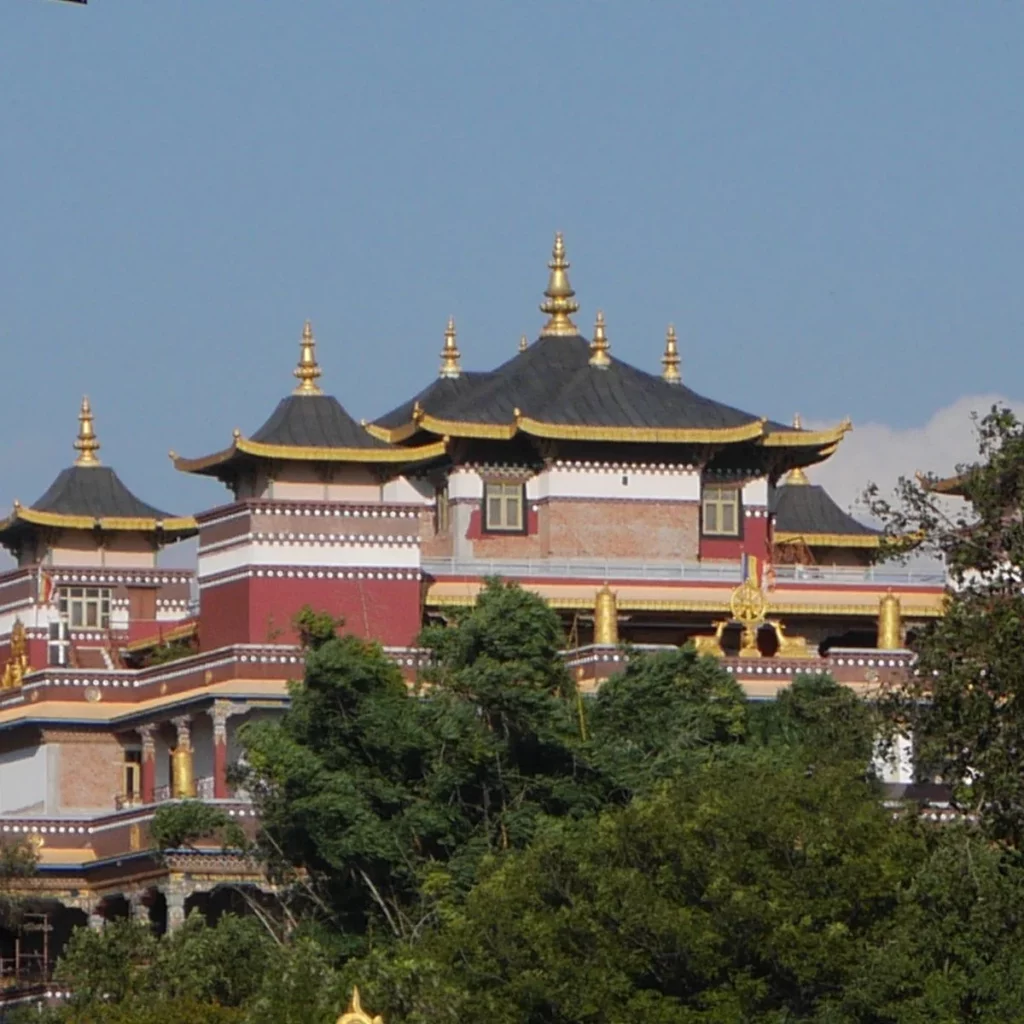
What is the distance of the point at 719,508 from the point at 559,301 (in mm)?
5589

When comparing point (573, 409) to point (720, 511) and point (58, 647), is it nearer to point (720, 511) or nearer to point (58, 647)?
point (720, 511)

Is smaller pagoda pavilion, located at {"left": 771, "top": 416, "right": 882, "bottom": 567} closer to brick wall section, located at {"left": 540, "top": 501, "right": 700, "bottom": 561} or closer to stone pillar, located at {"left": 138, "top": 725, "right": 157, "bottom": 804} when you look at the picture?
brick wall section, located at {"left": 540, "top": 501, "right": 700, "bottom": 561}

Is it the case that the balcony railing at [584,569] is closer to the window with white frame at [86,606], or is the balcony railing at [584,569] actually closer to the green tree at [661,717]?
the window with white frame at [86,606]

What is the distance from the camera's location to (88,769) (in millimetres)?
80500

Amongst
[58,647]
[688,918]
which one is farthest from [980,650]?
[58,647]

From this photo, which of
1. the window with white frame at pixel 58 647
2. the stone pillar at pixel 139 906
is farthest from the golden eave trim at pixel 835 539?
the stone pillar at pixel 139 906

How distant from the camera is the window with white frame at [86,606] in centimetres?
8812

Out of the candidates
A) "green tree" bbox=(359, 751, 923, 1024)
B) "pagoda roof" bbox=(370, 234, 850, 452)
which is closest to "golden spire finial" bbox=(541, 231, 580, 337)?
"pagoda roof" bbox=(370, 234, 850, 452)

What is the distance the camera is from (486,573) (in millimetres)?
82000

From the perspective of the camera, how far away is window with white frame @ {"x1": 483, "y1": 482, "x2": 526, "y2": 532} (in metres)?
83.8

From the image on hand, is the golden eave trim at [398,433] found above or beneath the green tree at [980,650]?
above

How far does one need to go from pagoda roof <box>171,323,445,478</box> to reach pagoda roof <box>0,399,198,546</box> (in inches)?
225

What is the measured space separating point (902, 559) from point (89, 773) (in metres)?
27.1

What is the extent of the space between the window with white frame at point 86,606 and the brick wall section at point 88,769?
762 cm
